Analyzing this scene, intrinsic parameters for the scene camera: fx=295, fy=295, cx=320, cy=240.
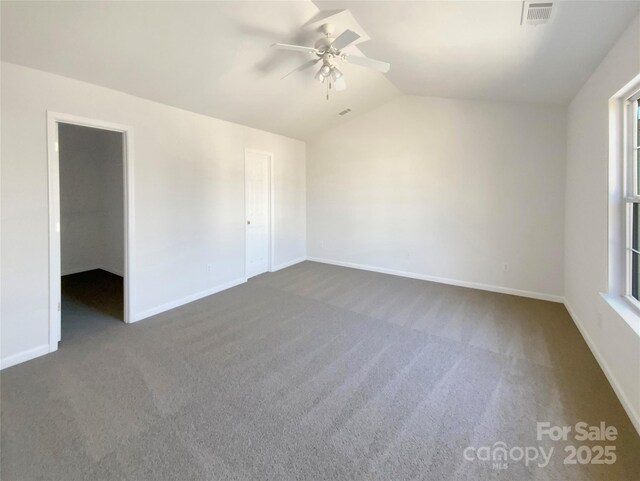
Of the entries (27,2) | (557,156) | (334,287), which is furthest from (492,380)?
(27,2)

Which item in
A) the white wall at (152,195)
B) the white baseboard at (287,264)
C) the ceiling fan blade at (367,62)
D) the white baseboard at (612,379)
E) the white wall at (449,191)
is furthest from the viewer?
the white baseboard at (287,264)

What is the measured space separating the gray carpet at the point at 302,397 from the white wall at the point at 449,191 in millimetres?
1161

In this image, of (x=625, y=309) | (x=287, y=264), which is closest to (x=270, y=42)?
(x=625, y=309)

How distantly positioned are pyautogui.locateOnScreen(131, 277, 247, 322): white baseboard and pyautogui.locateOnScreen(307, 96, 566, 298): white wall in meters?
2.29

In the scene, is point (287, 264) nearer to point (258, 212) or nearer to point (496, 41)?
point (258, 212)

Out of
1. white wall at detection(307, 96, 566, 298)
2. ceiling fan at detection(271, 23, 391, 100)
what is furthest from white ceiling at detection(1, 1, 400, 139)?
white wall at detection(307, 96, 566, 298)

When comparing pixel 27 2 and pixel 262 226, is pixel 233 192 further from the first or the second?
pixel 27 2

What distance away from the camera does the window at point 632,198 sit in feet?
7.48

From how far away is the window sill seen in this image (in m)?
2.02

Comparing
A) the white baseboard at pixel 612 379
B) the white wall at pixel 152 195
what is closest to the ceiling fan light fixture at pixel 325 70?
the white wall at pixel 152 195

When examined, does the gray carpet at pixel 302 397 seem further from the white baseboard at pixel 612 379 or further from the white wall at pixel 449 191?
the white wall at pixel 449 191

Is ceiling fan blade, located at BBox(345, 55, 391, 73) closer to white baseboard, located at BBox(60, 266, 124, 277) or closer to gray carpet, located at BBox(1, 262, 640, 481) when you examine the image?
gray carpet, located at BBox(1, 262, 640, 481)

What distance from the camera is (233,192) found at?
4.71 metres

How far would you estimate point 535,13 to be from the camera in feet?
6.81
